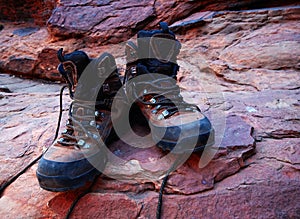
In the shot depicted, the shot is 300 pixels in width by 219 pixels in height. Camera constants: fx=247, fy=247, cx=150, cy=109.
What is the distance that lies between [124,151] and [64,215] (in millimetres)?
252

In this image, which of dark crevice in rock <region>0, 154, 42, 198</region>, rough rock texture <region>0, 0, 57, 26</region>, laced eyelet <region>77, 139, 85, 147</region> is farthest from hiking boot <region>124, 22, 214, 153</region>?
rough rock texture <region>0, 0, 57, 26</region>

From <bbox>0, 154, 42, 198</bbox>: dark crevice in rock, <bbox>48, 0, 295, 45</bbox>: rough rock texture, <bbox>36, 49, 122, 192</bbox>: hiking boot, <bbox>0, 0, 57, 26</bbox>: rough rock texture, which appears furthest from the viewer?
<bbox>0, 0, 57, 26</bbox>: rough rock texture

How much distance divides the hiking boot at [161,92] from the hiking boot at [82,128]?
0.08 metres

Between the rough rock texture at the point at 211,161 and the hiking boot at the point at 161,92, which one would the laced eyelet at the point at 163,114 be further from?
the rough rock texture at the point at 211,161

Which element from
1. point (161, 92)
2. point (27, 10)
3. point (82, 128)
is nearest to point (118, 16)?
point (27, 10)

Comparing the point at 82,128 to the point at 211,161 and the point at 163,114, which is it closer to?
the point at 163,114

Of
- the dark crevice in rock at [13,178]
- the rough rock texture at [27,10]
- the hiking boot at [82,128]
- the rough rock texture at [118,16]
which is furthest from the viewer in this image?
the rough rock texture at [27,10]

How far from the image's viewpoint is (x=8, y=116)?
1.31m

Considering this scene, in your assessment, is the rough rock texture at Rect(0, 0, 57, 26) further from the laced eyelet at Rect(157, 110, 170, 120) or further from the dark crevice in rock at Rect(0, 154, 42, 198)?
the laced eyelet at Rect(157, 110, 170, 120)

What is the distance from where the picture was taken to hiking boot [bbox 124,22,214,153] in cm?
66

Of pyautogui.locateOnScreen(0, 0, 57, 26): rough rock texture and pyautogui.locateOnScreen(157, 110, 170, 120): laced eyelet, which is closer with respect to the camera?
pyautogui.locateOnScreen(157, 110, 170, 120): laced eyelet

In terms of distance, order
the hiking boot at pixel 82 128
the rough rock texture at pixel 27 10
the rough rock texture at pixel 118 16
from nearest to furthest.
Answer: the hiking boot at pixel 82 128, the rough rock texture at pixel 118 16, the rough rock texture at pixel 27 10

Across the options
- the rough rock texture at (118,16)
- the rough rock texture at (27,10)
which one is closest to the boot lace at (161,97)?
the rough rock texture at (118,16)

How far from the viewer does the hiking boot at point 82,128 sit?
59 cm
